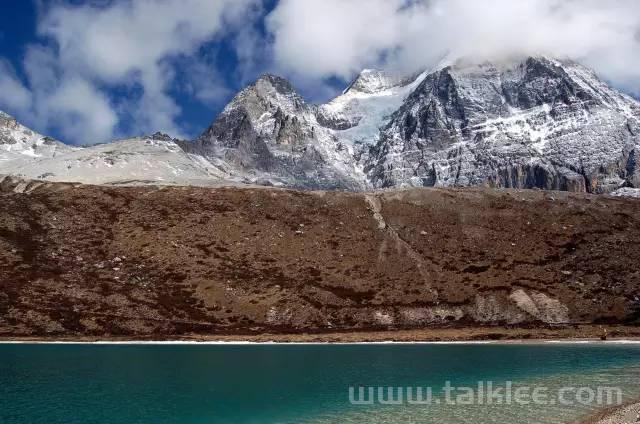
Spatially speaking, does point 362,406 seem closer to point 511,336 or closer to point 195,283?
point 511,336

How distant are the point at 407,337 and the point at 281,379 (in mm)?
46159

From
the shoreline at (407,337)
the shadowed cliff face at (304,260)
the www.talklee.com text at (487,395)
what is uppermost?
the shadowed cliff face at (304,260)

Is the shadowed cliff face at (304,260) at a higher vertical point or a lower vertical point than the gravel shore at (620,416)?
higher

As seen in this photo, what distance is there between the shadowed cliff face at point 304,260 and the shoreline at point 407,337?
3.51m

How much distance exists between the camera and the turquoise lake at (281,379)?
164ft

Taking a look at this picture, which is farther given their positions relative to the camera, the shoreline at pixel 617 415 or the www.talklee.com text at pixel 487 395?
the www.talklee.com text at pixel 487 395

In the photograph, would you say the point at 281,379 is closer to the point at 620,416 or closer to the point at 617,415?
the point at 617,415

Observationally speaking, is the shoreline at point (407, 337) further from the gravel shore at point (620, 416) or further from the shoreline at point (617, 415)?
the gravel shore at point (620, 416)

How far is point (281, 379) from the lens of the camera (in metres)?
68.4

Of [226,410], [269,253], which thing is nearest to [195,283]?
[269,253]

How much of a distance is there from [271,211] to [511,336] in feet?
257

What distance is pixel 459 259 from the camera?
14500 centimetres

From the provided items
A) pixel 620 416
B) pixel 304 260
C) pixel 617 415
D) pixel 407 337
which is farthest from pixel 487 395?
pixel 304 260

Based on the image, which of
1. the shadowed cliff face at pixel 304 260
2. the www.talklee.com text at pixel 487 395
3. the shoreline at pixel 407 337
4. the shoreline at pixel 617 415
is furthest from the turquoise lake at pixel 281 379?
the shadowed cliff face at pixel 304 260
